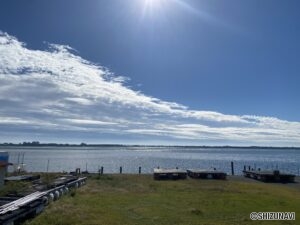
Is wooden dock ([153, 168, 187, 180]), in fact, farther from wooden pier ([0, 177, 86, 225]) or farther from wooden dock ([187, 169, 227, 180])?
wooden pier ([0, 177, 86, 225])

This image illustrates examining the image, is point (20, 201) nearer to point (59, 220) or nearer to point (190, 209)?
point (59, 220)

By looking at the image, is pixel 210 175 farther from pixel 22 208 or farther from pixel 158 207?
pixel 22 208

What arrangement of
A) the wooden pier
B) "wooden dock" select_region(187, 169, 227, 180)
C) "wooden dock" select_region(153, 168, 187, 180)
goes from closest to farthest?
the wooden pier → "wooden dock" select_region(153, 168, 187, 180) → "wooden dock" select_region(187, 169, 227, 180)

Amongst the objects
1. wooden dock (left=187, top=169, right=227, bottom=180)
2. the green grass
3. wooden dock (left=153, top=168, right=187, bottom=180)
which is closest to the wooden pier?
the green grass

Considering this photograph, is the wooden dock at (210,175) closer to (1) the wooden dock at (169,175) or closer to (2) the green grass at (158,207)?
(1) the wooden dock at (169,175)

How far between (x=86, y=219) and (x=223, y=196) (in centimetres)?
1413

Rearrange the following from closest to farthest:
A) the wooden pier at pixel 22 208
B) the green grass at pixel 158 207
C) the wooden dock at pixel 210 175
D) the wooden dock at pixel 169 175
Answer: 1. the wooden pier at pixel 22 208
2. the green grass at pixel 158 207
3. the wooden dock at pixel 169 175
4. the wooden dock at pixel 210 175

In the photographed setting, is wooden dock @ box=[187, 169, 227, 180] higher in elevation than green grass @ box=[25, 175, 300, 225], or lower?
higher

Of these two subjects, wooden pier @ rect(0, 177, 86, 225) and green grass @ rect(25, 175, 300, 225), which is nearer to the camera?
wooden pier @ rect(0, 177, 86, 225)

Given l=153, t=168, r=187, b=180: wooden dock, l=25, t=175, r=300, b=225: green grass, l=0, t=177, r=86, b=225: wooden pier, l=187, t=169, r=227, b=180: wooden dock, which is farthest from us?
l=187, t=169, r=227, b=180: wooden dock

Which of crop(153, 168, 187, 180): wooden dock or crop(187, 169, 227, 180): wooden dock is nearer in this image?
crop(153, 168, 187, 180): wooden dock

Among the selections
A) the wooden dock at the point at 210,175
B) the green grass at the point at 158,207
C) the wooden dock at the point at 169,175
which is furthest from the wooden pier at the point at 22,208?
the wooden dock at the point at 210,175

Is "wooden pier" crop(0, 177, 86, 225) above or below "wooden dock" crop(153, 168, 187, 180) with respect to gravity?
below

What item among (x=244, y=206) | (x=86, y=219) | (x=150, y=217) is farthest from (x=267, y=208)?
(x=86, y=219)
